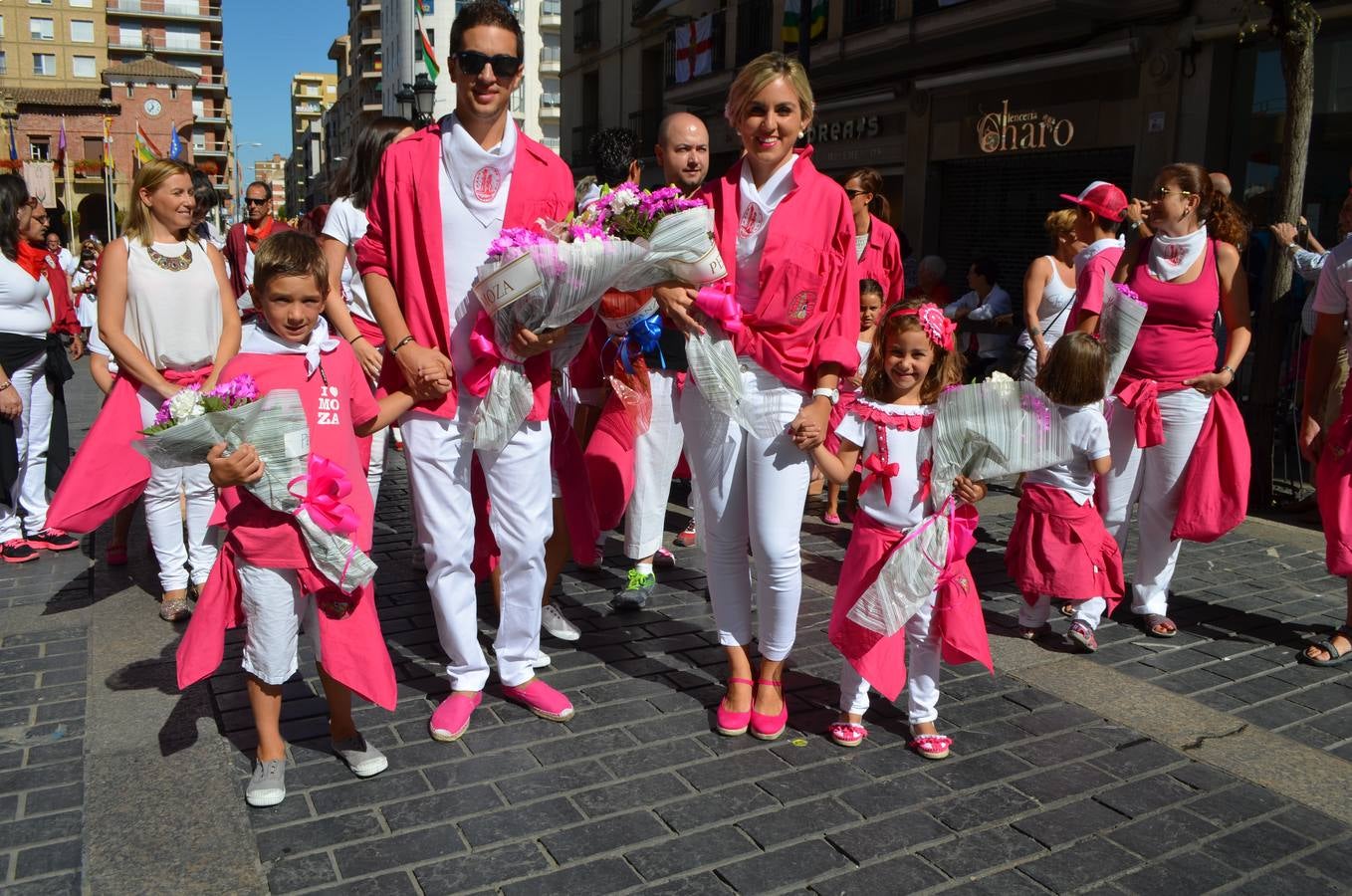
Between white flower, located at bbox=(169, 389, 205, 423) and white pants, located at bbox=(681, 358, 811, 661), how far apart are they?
60.6 inches

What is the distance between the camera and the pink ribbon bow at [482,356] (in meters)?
3.44

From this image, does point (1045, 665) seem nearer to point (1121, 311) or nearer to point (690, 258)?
point (1121, 311)

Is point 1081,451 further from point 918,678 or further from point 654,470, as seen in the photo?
point 654,470

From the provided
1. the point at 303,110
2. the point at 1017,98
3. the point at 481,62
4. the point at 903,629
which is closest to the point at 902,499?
the point at 903,629

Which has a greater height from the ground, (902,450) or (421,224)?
(421,224)

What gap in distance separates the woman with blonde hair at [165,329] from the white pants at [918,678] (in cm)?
285

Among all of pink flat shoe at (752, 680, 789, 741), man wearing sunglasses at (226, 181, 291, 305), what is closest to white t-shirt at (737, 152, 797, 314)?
pink flat shoe at (752, 680, 789, 741)

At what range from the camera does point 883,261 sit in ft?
21.8

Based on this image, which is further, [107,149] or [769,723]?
[107,149]

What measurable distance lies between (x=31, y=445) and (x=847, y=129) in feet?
50.4

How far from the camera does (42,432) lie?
6.30 meters

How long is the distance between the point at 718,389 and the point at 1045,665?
6.51 feet

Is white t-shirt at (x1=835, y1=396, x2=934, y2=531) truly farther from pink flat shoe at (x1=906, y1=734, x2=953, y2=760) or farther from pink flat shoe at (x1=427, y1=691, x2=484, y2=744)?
pink flat shoe at (x1=427, y1=691, x2=484, y2=744)

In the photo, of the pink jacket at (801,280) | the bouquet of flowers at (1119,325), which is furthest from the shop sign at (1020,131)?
the pink jacket at (801,280)
